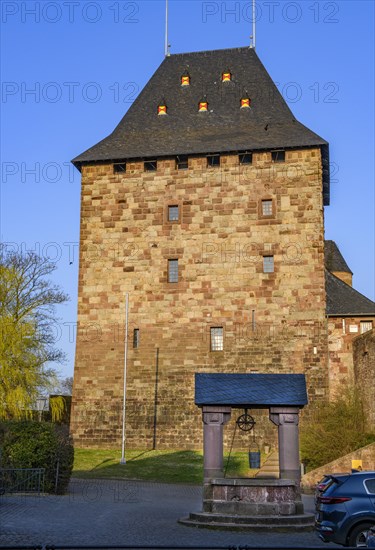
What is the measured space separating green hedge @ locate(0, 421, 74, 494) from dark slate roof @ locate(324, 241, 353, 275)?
105 ft

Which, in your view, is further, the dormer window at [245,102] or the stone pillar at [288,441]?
the dormer window at [245,102]

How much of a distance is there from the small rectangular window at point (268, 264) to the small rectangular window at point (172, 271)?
4041 millimetres

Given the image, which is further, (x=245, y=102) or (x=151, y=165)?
(x=245, y=102)

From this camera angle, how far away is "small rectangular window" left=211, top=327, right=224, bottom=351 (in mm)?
36281

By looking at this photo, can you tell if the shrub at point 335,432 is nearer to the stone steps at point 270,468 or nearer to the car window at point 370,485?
the stone steps at point 270,468

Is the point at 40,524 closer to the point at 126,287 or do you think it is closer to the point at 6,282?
the point at 126,287

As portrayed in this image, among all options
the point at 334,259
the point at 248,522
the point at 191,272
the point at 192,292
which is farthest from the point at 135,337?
the point at 248,522

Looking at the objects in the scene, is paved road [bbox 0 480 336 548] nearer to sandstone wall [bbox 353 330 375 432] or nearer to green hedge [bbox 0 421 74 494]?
green hedge [bbox 0 421 74 494]

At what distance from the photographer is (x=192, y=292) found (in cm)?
3659

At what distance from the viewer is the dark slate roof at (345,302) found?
3619cm

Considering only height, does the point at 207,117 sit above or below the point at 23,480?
above

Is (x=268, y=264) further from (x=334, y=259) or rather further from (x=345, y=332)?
(x=334, y=259)

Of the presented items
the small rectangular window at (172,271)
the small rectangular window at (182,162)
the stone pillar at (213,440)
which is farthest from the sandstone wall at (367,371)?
the stone pillar at (213,440)

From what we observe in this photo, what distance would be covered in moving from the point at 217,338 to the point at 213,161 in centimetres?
838
